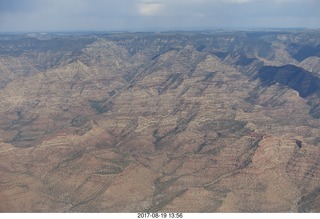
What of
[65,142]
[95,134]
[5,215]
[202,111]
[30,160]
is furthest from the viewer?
[202,111]

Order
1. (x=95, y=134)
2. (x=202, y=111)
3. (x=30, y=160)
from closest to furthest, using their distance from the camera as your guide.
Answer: (x=30, y=160) → (x=95, y=134) → (x=202, y=111)

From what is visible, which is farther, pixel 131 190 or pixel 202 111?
pixel 202 111

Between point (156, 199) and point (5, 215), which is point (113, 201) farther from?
point (5, 215)

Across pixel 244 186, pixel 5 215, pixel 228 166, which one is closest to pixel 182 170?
pixel 228 166

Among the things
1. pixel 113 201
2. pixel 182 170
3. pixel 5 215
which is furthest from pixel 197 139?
pixel 5 215

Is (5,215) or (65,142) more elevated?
(5,215)

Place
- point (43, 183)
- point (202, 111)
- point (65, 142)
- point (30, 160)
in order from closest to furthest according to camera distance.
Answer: point (43, 183) < point (30, 160) < point (65, 142) < point (202, 111)

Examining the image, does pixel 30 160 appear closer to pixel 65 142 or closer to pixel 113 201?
pixel 65 142

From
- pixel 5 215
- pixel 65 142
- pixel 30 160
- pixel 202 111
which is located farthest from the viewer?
pixel 202 111

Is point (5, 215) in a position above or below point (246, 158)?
above
